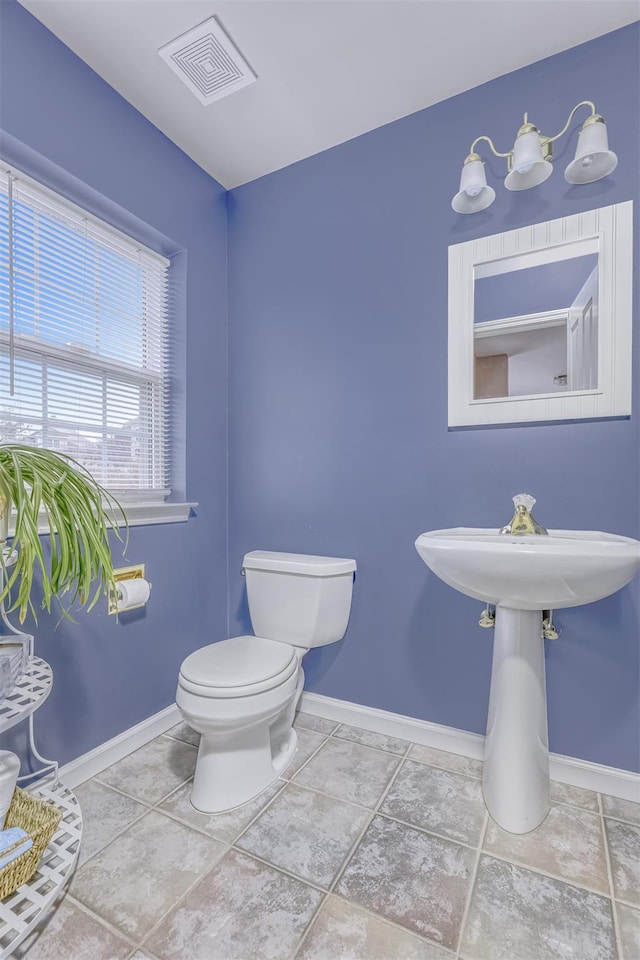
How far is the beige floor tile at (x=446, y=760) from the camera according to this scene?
5.08ft

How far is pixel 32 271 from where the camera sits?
4.67ft

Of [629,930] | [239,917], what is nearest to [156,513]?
[239,917]

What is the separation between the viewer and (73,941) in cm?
96

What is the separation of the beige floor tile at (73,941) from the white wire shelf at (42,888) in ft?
0.18

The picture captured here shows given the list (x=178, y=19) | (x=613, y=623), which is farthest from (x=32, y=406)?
(x=613, y=623)

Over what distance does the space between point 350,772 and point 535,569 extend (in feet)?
3.32

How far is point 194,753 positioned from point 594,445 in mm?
1744

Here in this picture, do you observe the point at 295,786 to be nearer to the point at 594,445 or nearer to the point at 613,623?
the point at 613,623

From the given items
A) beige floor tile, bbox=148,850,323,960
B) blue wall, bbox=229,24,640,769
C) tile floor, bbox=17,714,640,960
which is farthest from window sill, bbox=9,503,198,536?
beige floor tile, bbox=148,850,323,960

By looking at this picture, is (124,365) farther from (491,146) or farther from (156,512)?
(491,146)

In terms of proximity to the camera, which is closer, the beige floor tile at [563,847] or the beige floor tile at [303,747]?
the beige floor tile at [563,847]

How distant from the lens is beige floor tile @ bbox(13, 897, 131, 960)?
930mm

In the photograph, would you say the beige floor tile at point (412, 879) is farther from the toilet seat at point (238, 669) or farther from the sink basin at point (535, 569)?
the sink basin at point (535, 569)

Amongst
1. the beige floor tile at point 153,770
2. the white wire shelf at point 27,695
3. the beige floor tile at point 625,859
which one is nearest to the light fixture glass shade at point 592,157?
the beige floor tile at point 625,859
